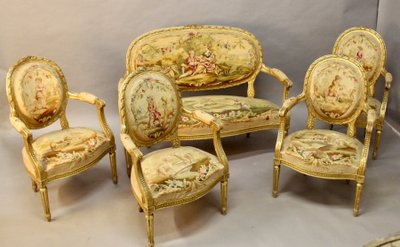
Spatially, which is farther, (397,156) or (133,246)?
(397,156)

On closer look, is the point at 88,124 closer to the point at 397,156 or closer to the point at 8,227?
the point at 8,227

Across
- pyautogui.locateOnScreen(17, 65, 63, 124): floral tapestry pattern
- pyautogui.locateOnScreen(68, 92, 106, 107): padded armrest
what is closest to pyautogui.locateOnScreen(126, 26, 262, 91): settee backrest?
pyautogui.locateOnScreen(68, 92, 106, 107): padded armrest

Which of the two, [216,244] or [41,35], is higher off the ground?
[41,35]

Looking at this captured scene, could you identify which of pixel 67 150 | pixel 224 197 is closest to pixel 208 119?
pixel 224 197

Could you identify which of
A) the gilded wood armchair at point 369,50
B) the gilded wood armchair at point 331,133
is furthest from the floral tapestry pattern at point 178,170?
the gilded wood armchair at point 369,50

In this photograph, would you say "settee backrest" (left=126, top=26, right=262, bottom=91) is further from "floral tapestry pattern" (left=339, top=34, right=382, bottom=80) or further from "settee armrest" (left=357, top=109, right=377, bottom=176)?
"settee armrest" (left=357, top=109, right=377, bottom=176)

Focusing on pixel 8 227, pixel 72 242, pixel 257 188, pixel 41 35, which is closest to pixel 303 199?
pixel 257 188

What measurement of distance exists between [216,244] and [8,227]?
1679mm

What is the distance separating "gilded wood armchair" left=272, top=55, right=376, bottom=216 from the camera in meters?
3.66

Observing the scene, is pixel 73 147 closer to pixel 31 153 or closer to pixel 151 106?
pixel 31 153

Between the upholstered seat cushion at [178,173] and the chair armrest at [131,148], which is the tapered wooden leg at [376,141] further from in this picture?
the chair armrest at [131,148]

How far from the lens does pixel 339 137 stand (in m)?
3.93

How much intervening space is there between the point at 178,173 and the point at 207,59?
1.72 meters

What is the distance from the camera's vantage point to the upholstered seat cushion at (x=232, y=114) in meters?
4.30
